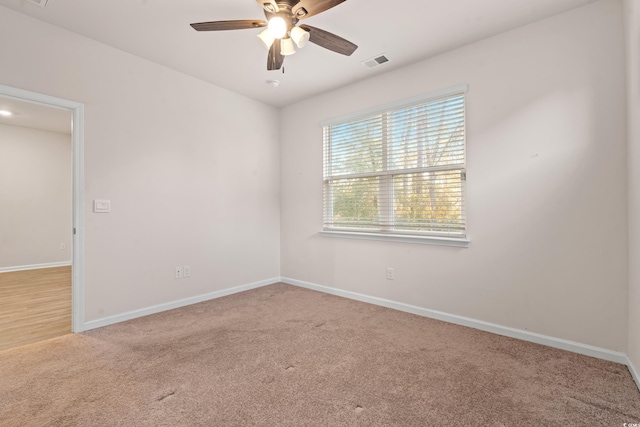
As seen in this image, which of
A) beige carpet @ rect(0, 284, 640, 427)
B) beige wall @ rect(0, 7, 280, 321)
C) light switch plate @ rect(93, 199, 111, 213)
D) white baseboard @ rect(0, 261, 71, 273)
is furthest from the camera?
white baseboard @ rect(0, 261, 71, 273)

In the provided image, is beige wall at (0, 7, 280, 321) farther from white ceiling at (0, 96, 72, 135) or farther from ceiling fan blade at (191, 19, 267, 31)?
white ceiling at (0, 96, 72, 135)

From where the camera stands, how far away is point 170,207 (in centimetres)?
346

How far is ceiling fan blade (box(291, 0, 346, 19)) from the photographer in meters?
1.84

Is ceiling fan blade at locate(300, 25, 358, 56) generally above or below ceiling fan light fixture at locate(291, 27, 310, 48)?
above

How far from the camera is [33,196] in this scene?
585 centimetres

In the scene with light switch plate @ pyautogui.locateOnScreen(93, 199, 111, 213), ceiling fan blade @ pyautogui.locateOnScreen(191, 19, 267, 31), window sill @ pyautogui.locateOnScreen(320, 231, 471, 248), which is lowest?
window sill @ pyautogui.locateOnScreen(320, 231, 471, 248)

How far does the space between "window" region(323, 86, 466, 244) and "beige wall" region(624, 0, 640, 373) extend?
1.14 meters

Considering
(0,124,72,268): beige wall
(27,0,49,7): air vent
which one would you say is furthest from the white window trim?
(0,124,72,268): beige wall

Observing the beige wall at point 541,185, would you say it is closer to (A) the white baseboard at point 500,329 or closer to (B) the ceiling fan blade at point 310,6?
(A) the white baseboard at point 500,329

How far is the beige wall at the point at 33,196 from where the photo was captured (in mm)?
5547

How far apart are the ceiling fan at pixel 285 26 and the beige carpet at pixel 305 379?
91.8 inches

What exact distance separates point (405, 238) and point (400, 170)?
2.55 ft


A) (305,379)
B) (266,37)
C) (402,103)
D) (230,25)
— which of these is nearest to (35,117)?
(230,25)

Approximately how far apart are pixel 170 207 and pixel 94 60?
1.59 metres
